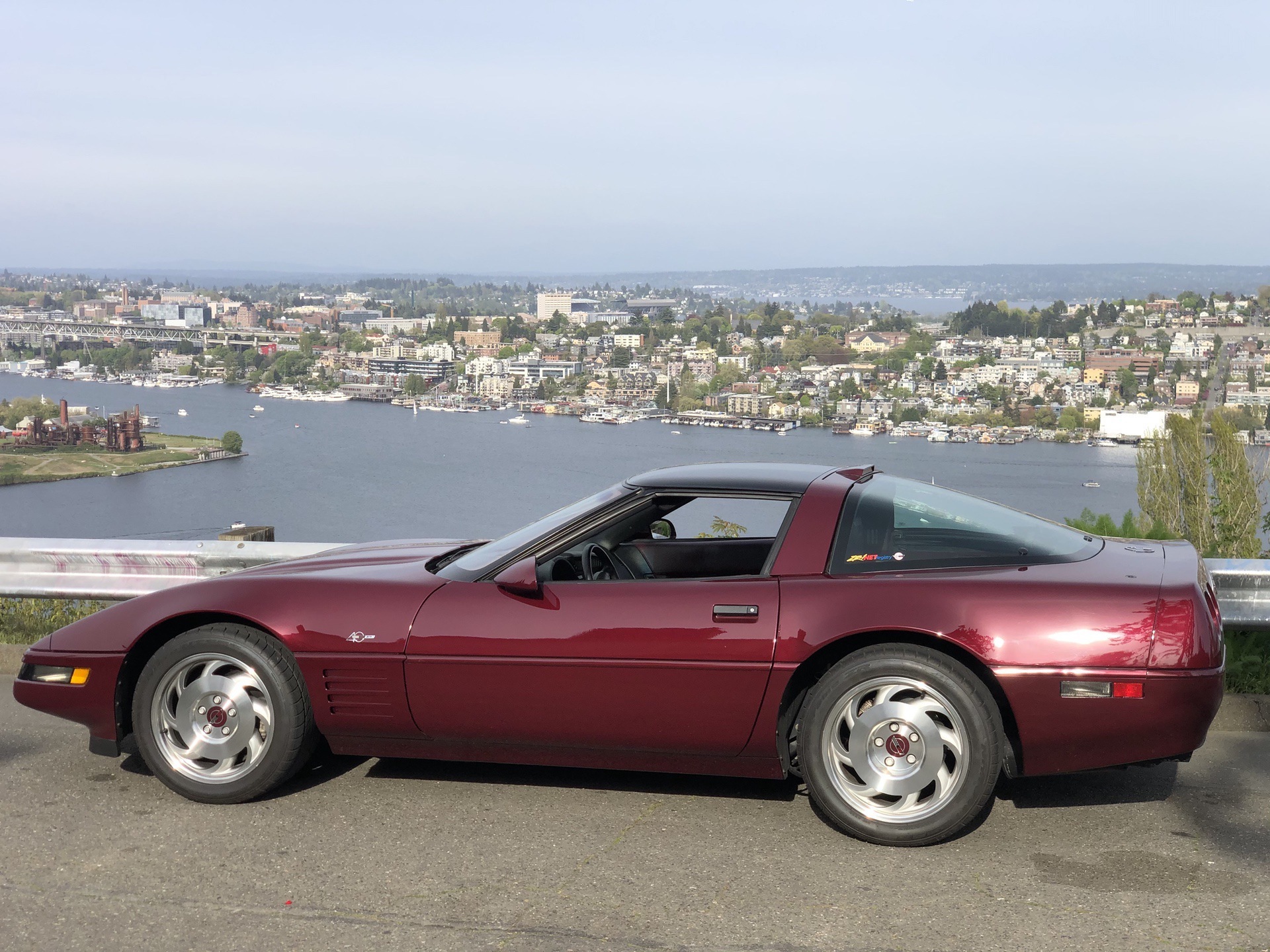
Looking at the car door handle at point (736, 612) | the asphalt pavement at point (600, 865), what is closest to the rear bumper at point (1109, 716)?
the asphalt pavement at point (600, 865)

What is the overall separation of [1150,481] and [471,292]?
291 feet

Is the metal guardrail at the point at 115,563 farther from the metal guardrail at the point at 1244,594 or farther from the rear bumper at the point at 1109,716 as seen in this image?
the metal guardrail at the point at 1244,594

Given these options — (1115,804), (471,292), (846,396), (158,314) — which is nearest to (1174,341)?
(846,396)

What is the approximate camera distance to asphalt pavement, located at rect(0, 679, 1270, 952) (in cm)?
311

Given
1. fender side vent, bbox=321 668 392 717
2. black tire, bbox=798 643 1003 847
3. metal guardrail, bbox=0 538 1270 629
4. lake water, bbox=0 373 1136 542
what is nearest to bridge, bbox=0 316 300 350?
lake water, bbox=0 373 1136 542

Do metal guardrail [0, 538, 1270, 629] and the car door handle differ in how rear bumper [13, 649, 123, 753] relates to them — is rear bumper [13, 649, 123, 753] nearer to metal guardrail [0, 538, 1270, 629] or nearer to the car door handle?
metal guardrail [0, 538, 1270, 629]

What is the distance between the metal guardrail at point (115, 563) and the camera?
247 inches

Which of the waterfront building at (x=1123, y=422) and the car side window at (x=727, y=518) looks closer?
the car side window at (x=727, y=518)

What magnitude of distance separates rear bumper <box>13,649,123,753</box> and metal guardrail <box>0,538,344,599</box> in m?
1.88

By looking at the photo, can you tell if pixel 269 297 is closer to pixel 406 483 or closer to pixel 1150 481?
pixel 406 483

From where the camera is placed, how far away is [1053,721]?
3.67 m

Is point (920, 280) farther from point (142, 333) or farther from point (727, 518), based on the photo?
point (727, 518)

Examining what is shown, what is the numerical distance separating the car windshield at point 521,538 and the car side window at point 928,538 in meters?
0.85

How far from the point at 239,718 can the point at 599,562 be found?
4.63 ft
